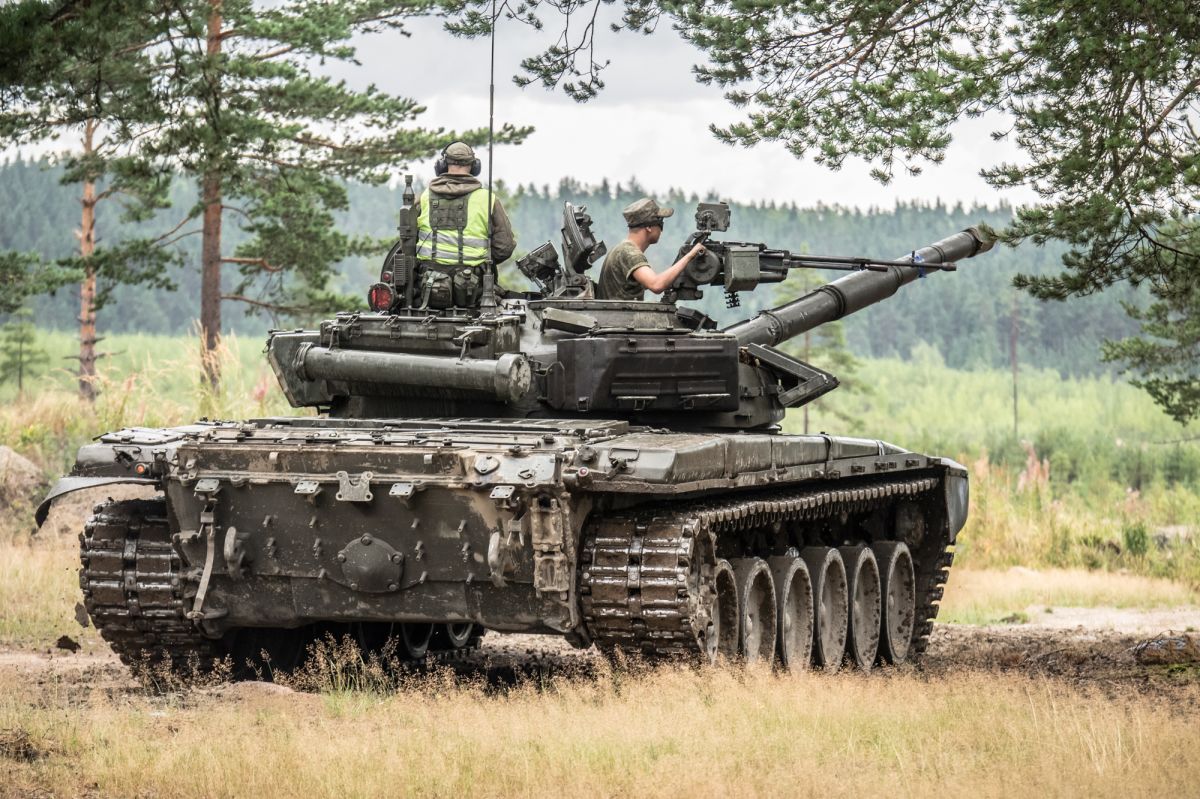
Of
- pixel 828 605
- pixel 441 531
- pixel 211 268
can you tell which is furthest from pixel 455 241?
pixel 211 268

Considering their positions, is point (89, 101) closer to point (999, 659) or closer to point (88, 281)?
point (999, 659)

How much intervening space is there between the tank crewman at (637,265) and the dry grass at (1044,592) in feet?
22.0

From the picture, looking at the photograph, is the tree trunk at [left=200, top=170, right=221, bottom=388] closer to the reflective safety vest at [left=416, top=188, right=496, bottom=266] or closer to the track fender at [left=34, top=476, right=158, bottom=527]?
the reflective safety vest at [left=416, top=188, right=496, bottom=266]

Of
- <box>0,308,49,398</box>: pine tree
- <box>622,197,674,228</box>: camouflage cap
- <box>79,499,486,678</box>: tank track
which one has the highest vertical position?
<box>622,197,674,228</box>: camouflage cap

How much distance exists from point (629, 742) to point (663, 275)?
4306mm

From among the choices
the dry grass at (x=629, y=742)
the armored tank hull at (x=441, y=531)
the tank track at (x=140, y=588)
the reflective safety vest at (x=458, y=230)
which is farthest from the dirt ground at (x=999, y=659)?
the reflective safety vest at (x=458, y=230)

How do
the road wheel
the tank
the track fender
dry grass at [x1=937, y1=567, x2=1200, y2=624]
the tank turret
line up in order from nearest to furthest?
the tank
the track fender
the tank turret
the road wheel
dry grass at [x1=937, y1=567, x2=1200, y2=624]

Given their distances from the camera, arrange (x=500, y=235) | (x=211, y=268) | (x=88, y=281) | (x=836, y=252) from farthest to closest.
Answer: (x=836, y=252) → (x=88, y=281) → (x=211, y=268) → (x=500, y=235)

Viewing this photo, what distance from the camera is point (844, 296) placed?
44.6 feet

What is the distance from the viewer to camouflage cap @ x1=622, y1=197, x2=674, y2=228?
1216cm

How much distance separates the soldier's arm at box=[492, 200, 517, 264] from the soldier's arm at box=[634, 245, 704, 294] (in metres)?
0.91

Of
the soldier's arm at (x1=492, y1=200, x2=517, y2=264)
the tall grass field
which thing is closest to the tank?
the soldier's arm at (x1=492, y1=200, x2=517, y2=264)

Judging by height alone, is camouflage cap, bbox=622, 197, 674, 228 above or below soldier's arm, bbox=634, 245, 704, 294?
above

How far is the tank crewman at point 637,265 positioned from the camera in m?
11.9
